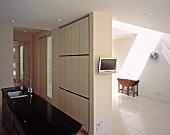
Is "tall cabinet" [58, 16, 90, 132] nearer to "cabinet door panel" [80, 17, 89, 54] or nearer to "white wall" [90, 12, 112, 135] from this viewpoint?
"cabinet door panel" [80, 17, 89, 54]

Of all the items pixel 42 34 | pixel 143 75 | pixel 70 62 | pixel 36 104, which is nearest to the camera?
pixel 36 104

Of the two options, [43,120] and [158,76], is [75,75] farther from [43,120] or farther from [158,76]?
[158,76]

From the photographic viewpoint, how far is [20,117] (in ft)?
5.95

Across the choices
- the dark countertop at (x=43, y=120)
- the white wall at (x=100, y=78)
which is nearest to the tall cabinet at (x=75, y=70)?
the white wall at (x=100, y=78)

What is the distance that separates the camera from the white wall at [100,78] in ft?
9.76

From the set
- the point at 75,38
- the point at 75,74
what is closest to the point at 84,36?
the point at 75,38

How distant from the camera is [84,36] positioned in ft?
10.6

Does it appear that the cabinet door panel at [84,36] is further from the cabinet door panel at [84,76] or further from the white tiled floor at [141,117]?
the white tiled floor at [141,117]

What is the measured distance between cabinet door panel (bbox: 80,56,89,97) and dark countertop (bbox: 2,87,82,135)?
3.62 feet

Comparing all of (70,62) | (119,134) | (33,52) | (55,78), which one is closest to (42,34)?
(33,52)

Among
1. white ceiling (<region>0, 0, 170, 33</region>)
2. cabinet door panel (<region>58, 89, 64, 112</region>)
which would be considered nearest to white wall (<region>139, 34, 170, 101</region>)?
white ceiling (<region>0, 0, 170, 33</region>)

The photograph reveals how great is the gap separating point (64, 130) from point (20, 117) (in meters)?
0.66

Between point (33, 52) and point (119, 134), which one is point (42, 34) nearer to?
point (33, 52)

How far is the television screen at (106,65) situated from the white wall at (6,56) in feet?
10.6
